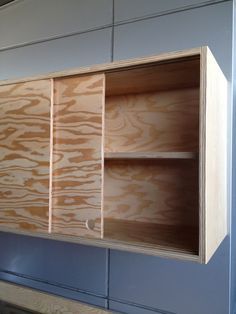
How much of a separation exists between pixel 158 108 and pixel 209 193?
1.74ft

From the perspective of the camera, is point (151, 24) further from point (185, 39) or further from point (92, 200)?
point (92, 200)

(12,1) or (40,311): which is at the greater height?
(12,1)

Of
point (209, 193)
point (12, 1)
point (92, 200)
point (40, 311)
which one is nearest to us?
point (209, 193)

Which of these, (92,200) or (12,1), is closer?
(92,200)

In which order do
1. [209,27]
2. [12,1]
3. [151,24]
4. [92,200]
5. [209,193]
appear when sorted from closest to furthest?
[209,193], [92,200], [209,27], [151,24], [12,1]

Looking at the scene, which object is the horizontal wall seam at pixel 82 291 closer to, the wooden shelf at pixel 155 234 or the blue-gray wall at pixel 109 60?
the blue-gray wall at pixel 109 60

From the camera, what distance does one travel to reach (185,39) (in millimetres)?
1203

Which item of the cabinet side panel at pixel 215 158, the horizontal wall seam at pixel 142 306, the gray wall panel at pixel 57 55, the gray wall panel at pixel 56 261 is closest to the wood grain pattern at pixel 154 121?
the cabinet side panel at pixel 215 158

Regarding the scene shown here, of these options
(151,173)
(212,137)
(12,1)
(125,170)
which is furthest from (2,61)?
(212,137)

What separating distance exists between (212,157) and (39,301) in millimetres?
1170

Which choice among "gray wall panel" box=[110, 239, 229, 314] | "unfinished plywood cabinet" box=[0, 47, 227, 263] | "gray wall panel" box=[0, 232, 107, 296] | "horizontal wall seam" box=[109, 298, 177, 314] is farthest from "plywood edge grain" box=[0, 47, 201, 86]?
"horizontal wall seam" box=[109, 298, 177, 314]

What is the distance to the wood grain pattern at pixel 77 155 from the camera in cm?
102

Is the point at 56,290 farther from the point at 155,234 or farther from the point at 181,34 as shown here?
the point at 181,34

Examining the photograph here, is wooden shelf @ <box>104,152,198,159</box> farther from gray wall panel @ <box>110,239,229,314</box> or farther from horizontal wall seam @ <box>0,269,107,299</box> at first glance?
horizontal wall seam @ <box>0,269,107,299</box>
